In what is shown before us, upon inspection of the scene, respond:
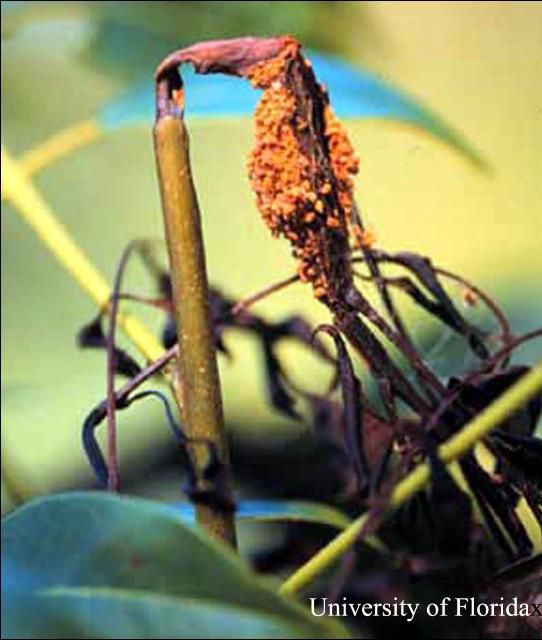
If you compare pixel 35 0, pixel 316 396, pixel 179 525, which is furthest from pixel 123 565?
pixel 35 0

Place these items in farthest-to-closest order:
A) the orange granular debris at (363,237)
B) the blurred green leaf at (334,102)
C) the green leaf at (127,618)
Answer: the blurred green leaf at (334,102) < the orange granular debris at (363,237) < the green leaf at (127,618)

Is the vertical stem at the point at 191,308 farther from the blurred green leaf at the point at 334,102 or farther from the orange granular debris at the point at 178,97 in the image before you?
the blurred green leaf at the point at 334,102

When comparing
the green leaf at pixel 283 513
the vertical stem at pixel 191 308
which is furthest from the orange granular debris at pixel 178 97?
the green leaf at pixel 283 513

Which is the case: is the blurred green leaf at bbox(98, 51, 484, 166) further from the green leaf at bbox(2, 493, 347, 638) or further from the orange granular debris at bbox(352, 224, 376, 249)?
the green leaf at bbox(2, 493, 347, 638)

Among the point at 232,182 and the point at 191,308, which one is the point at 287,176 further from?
the point at 232,182

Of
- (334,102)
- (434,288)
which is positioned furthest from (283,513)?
(334,102)

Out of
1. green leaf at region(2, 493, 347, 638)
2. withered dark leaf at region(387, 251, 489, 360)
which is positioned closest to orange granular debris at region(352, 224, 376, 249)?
withered dark leaf at region(387, 251, 489, 360)

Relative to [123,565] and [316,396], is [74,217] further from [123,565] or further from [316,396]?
[123,565]
